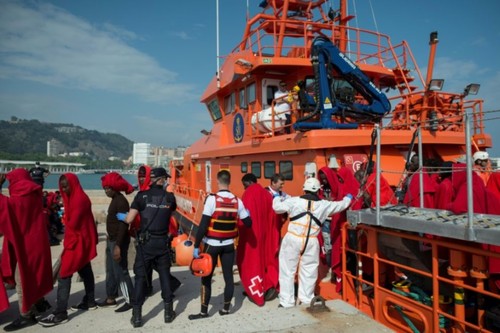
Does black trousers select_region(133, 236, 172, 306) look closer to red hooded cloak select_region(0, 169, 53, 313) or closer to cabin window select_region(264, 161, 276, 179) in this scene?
red hooded cloak select_region(0, 169, 53, 313)

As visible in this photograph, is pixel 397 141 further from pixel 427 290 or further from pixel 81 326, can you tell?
pixel 81 326

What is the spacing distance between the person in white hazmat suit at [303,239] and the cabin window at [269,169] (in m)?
2.87

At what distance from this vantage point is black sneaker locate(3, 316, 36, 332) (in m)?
3.75

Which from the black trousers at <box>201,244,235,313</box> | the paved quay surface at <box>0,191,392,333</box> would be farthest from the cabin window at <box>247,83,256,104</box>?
the black trousers at <box>201,244,235,313</box>

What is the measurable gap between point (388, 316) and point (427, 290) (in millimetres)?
518

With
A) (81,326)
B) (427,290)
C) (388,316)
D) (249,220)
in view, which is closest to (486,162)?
(427,290)

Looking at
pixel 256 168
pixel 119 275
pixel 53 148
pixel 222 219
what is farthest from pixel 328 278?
pixel 53 148

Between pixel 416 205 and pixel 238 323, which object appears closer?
pixel 238 323

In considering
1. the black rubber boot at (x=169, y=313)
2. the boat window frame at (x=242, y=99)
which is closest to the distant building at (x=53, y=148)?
the boat window frame at (x=242, y=99)

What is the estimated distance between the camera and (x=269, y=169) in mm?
7336

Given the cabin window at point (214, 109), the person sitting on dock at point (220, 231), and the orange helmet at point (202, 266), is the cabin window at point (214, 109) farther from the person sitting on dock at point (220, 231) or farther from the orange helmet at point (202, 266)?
the orange helmet at point (202, 266)

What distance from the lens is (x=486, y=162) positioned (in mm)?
5043

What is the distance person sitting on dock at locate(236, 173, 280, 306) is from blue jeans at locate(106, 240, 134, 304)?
54.4 inches

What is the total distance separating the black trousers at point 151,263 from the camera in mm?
3764
